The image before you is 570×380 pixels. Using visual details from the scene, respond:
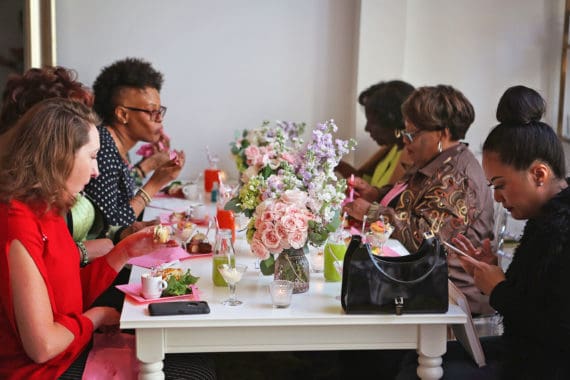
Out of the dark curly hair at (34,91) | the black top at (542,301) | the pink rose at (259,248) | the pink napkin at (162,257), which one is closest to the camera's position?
the black top at (542,301)

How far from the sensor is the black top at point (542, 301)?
1858 mm

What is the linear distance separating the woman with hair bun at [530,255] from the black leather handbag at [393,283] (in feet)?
0.56

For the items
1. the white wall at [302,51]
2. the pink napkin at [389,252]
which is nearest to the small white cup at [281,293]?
the pink napkin at [389,252]

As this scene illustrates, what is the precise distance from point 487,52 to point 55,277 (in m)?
3.06

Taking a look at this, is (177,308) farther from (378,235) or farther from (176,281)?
(378,235)

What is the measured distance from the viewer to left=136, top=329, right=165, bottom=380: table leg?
77.2 inches

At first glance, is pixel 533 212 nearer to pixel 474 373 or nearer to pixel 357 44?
pixel 474 373

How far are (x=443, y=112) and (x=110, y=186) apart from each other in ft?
4.61

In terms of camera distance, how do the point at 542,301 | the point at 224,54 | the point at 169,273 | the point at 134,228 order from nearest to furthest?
the point at 542,301 < the point at 169,273 < the point at 134,228 < the point at 224,54

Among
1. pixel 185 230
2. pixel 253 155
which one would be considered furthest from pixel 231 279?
pixel 253 155

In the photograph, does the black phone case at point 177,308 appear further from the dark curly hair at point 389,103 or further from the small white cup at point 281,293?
the dark curly hair at point 389,103

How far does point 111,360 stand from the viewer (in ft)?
6.96

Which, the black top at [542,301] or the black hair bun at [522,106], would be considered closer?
the black top at [542,301]

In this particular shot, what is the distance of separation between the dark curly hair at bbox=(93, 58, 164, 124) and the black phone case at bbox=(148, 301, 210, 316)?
178 cm
